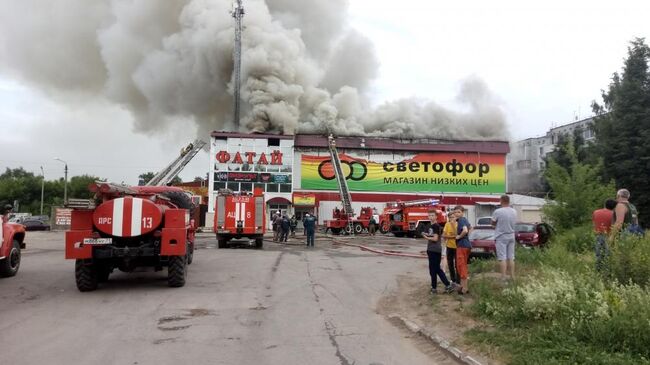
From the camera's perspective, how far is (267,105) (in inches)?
1922

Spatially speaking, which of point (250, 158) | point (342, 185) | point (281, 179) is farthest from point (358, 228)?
point (250, 158)

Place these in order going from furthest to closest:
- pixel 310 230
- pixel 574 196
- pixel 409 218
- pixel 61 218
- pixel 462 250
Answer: pixel 61 218 → pixel 409 218 → pixel 310 230 → pixel 574 196 → pixel 462 250

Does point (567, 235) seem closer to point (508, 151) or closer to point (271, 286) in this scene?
point (271, 286)

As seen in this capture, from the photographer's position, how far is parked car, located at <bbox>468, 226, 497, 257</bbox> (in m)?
13.2

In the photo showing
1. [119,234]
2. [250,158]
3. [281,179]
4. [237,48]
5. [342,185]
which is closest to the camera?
[119,234]

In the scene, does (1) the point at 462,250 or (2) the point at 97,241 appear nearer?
(1) the point at 462,250

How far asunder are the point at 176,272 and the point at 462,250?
17.2 feet

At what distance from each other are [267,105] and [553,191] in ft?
120

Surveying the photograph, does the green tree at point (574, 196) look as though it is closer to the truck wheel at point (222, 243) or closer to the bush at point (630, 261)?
the bush at point (630, 261)

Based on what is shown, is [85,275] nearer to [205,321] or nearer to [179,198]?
[205,321]

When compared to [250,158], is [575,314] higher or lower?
lower

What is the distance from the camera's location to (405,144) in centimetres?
5138

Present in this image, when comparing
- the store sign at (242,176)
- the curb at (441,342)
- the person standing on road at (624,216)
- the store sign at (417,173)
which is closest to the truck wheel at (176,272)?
the curb at (441,342)

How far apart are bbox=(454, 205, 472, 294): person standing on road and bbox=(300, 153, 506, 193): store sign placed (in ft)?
132
